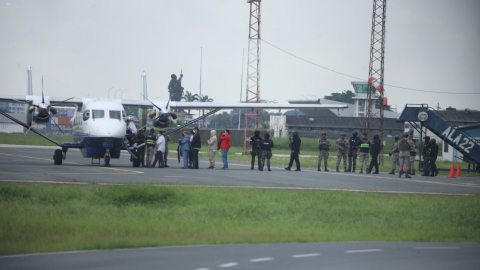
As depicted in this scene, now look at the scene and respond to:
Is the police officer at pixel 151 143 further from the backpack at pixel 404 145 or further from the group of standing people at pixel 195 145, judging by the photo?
the backpack at pixel 404 145

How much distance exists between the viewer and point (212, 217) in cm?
1355

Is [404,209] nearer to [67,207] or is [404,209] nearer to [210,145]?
[67,207]

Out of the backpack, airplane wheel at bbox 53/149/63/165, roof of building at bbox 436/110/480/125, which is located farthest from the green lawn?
roof of building at bbox 436/110/480/125

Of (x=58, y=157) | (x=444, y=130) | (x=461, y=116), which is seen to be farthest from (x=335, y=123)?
(x=58, y=157)

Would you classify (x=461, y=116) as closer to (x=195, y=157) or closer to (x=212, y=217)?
(x=195, y=157)

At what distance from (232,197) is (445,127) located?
2172 cm

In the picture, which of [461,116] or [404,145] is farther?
[461,116]

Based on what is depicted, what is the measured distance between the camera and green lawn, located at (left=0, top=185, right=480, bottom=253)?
10633 millimetres

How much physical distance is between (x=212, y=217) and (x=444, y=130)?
24564 millimetres

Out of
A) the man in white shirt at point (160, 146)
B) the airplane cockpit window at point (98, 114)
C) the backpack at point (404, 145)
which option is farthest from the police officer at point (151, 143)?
the backpack at point (404, 145)

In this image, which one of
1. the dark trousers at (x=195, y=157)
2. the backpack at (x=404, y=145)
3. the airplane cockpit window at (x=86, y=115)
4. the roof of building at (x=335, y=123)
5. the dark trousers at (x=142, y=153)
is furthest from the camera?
the roof of building at (x=335, y=123)

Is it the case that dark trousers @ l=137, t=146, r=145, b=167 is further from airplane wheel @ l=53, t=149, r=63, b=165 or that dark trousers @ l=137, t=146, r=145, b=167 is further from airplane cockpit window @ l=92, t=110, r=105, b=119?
airplane wheel @ l=53, t=149, r=63, b=165

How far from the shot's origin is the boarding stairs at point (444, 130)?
34.0 metres

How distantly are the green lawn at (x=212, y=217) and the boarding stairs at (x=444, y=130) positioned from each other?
53.0 ft
